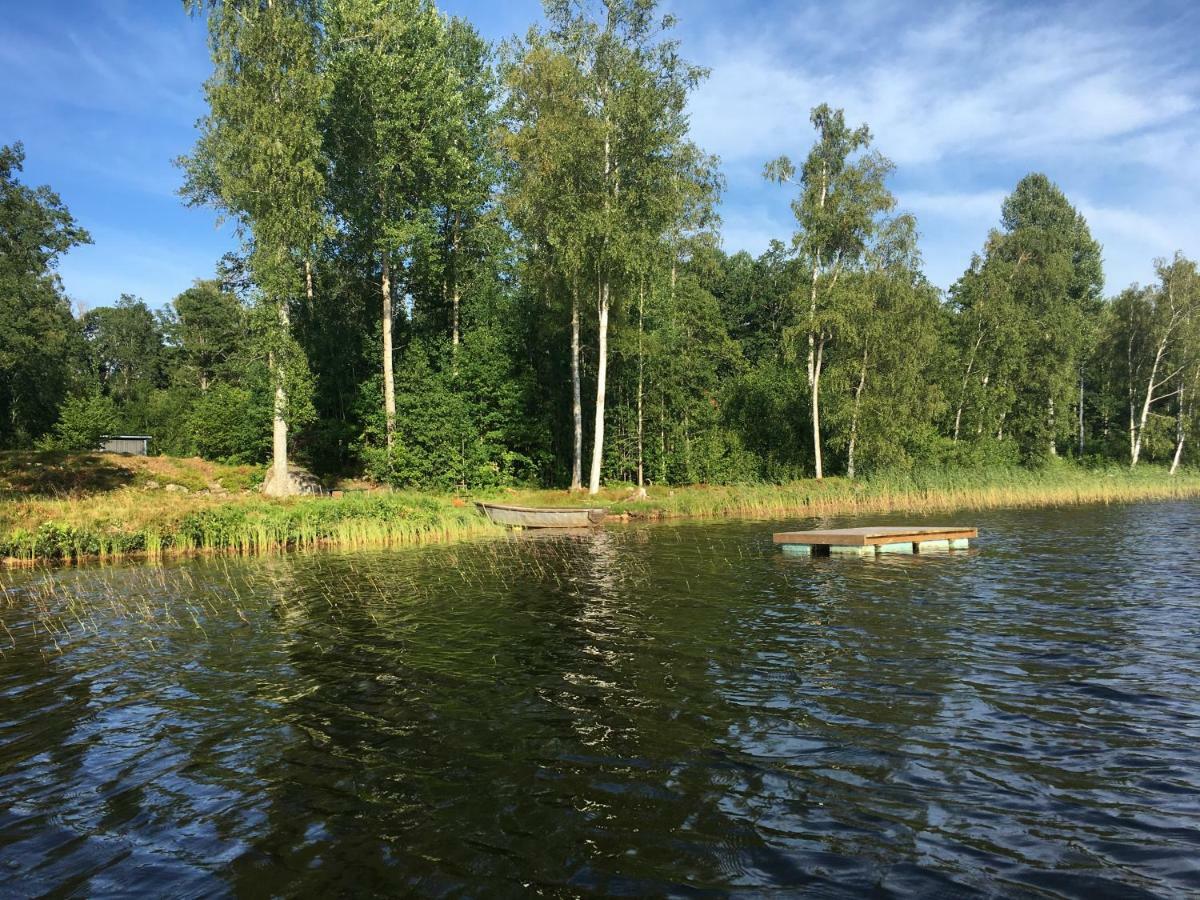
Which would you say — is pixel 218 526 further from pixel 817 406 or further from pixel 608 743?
pixel 817 406

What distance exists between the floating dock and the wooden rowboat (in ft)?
32.7

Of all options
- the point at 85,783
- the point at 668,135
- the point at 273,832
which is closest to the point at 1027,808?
the point at 273,832

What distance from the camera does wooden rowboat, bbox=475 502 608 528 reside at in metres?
29.1

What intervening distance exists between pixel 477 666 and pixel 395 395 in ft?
92.0

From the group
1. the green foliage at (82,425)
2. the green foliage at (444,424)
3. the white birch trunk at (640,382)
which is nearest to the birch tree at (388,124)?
the green foliage at (444,424)

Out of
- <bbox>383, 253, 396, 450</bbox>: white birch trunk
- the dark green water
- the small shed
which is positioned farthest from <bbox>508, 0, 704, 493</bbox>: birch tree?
the small shed

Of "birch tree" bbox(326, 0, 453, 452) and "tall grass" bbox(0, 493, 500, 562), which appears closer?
"tall grass" bbox(0, 493, 500, 562)

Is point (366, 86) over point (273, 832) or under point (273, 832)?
over

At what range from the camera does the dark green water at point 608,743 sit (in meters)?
5.44

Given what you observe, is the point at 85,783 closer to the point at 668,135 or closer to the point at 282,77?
the point at 282,77

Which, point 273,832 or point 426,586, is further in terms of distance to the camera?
point 426,586

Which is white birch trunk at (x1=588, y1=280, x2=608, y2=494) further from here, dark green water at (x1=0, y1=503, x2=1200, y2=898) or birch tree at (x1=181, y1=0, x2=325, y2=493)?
dark green water at (x1=0, y1=503, x2=1200, y2=898)

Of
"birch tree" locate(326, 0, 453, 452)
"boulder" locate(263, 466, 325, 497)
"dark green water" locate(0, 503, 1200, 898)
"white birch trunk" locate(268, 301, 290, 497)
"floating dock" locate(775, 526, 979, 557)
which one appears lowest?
"dark green water" locate(0, 503, 1200, 898)

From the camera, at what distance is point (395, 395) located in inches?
1439
